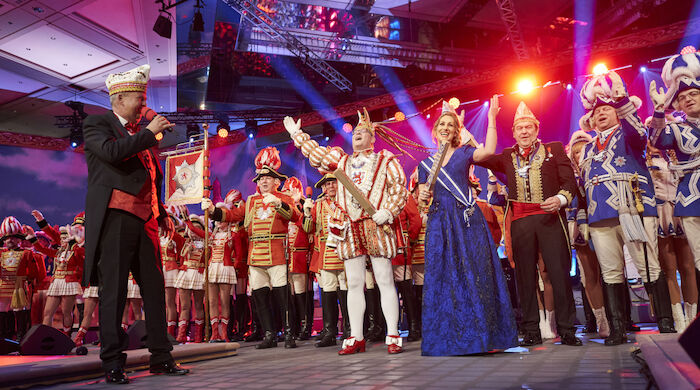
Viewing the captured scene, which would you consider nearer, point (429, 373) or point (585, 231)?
point (429, 373)

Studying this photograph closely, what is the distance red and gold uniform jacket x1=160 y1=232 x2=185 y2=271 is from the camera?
820cm

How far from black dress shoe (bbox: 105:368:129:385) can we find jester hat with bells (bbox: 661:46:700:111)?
424 centimetres

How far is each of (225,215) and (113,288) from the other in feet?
9.47

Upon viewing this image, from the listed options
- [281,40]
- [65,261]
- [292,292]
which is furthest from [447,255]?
[281,40]

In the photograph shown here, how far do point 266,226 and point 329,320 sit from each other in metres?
1.31

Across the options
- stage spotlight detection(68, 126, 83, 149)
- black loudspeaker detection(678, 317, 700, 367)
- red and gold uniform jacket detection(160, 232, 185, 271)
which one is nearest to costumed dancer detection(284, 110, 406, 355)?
black loudspeaker detection(678, 317, 700, 367)

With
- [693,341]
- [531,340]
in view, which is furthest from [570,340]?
[693,341]

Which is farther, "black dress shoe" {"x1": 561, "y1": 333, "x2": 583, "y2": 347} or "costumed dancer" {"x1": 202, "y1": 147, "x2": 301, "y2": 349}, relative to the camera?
"costumed dancer" {"x1": 202, "y1": 147, "x2": 301, "y2": 349}

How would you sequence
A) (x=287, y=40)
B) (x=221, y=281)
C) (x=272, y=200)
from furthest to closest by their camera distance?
(x=287, y=40), (x=221, y=281), (x=272, y=200)

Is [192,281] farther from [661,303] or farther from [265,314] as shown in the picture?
[661,303]

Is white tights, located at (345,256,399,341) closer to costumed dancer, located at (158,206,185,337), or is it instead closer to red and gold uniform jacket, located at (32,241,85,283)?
costumed dancer, located at (158,206,185,337)

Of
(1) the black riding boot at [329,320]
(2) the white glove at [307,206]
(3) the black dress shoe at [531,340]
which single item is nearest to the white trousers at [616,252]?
(3) the black dress shoe at [531,340]

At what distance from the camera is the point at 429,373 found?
9.84 ft

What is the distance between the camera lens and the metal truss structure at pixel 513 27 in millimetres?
10930
